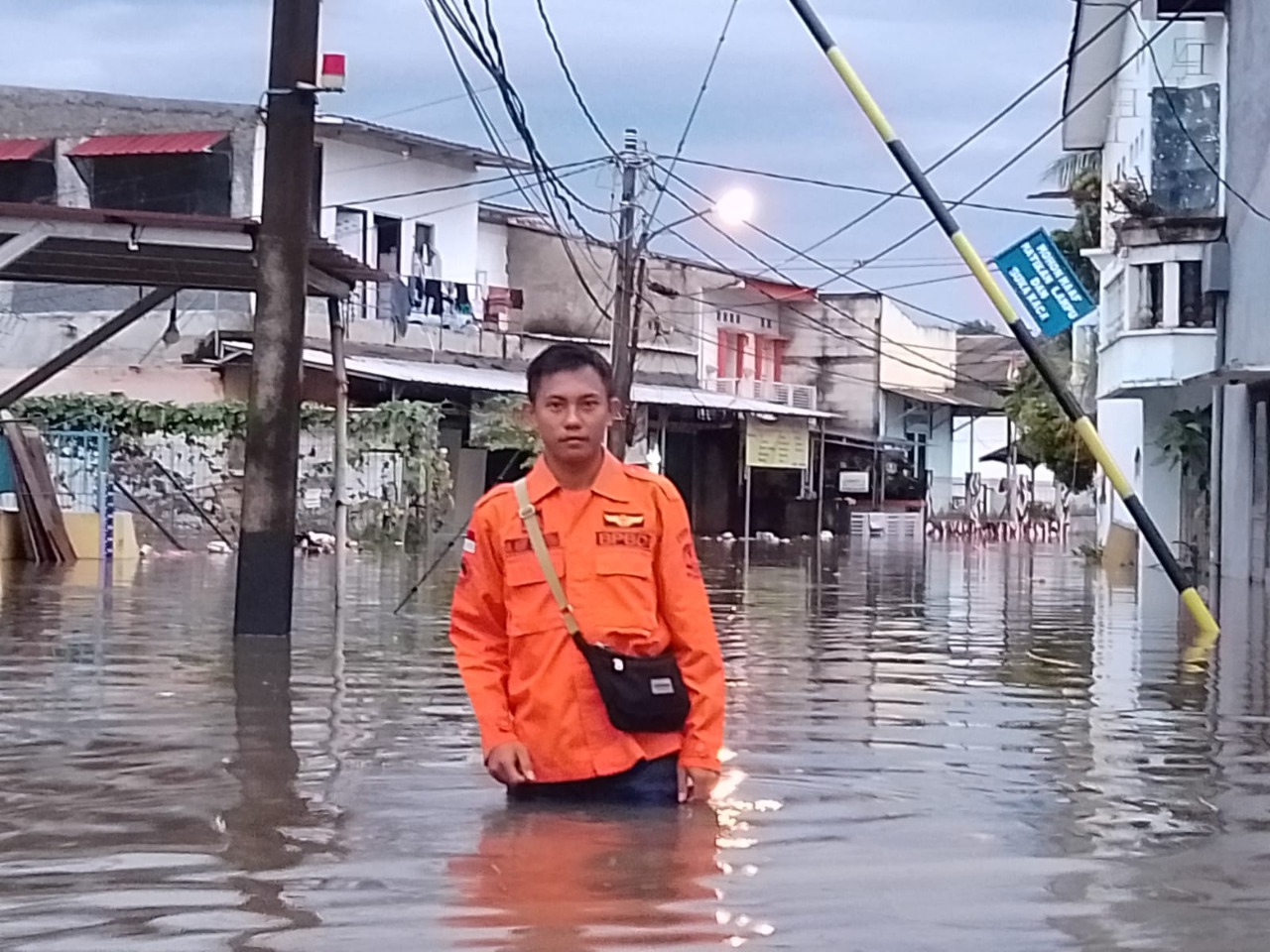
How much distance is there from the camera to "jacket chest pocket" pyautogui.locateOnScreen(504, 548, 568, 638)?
598cm

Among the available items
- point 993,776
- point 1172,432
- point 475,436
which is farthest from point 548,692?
point 475,436

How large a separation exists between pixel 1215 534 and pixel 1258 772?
70.6 feet

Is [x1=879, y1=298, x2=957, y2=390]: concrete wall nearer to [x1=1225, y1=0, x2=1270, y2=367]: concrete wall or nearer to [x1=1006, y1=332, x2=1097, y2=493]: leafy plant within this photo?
[x1=1006, y1=332, x2=1097, y2=493]: leafy plant

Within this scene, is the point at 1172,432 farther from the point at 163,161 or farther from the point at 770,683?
the point at 770,683

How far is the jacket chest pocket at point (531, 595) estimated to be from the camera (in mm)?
5977

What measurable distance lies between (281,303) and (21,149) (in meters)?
26.7

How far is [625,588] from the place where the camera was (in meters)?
5.96

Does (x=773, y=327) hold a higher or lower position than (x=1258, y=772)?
higher

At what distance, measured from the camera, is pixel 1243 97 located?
94.0 feet

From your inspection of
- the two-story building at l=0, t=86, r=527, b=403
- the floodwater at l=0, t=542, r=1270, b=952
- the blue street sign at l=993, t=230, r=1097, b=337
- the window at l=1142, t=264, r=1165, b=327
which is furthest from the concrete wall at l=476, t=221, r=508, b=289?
the floodwater at l=0, t=542, r=1270, b=952

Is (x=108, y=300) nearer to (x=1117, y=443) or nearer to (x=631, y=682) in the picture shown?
(x=1117, y=443)

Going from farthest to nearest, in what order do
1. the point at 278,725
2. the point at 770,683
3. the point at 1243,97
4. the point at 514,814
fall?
the point at 1243,97 → the point at 770,683 → the point at 278,725 → the point at 514,814

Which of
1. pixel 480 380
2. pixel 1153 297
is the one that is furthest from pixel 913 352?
pixel 1153 297

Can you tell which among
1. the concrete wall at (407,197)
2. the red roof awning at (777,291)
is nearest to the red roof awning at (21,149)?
the concrete wall at (407,197)
